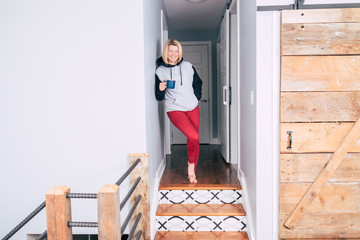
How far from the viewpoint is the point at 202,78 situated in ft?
16.9

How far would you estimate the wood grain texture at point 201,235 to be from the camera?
2210mm

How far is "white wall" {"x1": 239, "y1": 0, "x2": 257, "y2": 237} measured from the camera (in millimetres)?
2066

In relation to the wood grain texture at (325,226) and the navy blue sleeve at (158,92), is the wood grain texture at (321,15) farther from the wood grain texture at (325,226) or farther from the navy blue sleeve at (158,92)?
the wood grain texture at (325,226)

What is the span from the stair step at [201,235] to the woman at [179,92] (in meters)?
0.54

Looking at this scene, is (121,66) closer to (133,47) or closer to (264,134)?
(133,47)

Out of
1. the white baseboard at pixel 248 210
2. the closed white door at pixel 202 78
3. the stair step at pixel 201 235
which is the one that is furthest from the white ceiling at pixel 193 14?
the stair step at pixel 201 235

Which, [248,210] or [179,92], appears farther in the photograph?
[179,92]

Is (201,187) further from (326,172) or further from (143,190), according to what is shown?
(326,172)

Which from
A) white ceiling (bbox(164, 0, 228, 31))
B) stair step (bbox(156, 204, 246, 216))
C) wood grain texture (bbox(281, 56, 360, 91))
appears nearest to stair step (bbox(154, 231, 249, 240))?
stair step (bbox(156, 204, 246, 216))

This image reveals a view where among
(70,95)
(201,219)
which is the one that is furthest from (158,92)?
(201,219)

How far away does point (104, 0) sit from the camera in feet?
6.50

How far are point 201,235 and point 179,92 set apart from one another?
51.5 inches

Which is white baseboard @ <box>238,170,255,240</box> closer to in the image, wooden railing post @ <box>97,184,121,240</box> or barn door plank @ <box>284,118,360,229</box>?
barn door plank @ <box>284,118,360,229</box>

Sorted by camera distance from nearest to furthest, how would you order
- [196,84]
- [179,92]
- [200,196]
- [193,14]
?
[200,196] → [179,92] → [196,84] → [193,14]
